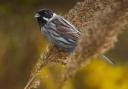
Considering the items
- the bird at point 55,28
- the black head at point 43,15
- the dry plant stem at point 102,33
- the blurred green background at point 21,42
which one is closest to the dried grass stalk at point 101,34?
the dry plant stem at point 102,33

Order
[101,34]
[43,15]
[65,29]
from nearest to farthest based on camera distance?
[101,34] < [65,29] < [43,15]

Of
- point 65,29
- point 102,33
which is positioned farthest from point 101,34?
point 65,29

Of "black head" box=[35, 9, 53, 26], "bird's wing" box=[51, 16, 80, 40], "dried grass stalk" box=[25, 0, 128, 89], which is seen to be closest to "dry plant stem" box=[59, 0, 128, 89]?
"dried grass stalk" box=[25, 0, 128, 89]

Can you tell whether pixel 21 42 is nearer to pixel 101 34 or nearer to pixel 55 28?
pixel 55 28

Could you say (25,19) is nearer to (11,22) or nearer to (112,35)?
(11,22)

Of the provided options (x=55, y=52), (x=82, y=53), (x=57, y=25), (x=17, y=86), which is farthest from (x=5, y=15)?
(x=82, y=53)

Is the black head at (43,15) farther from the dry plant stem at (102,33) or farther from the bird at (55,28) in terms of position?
the dry plant stem at (102,33)
